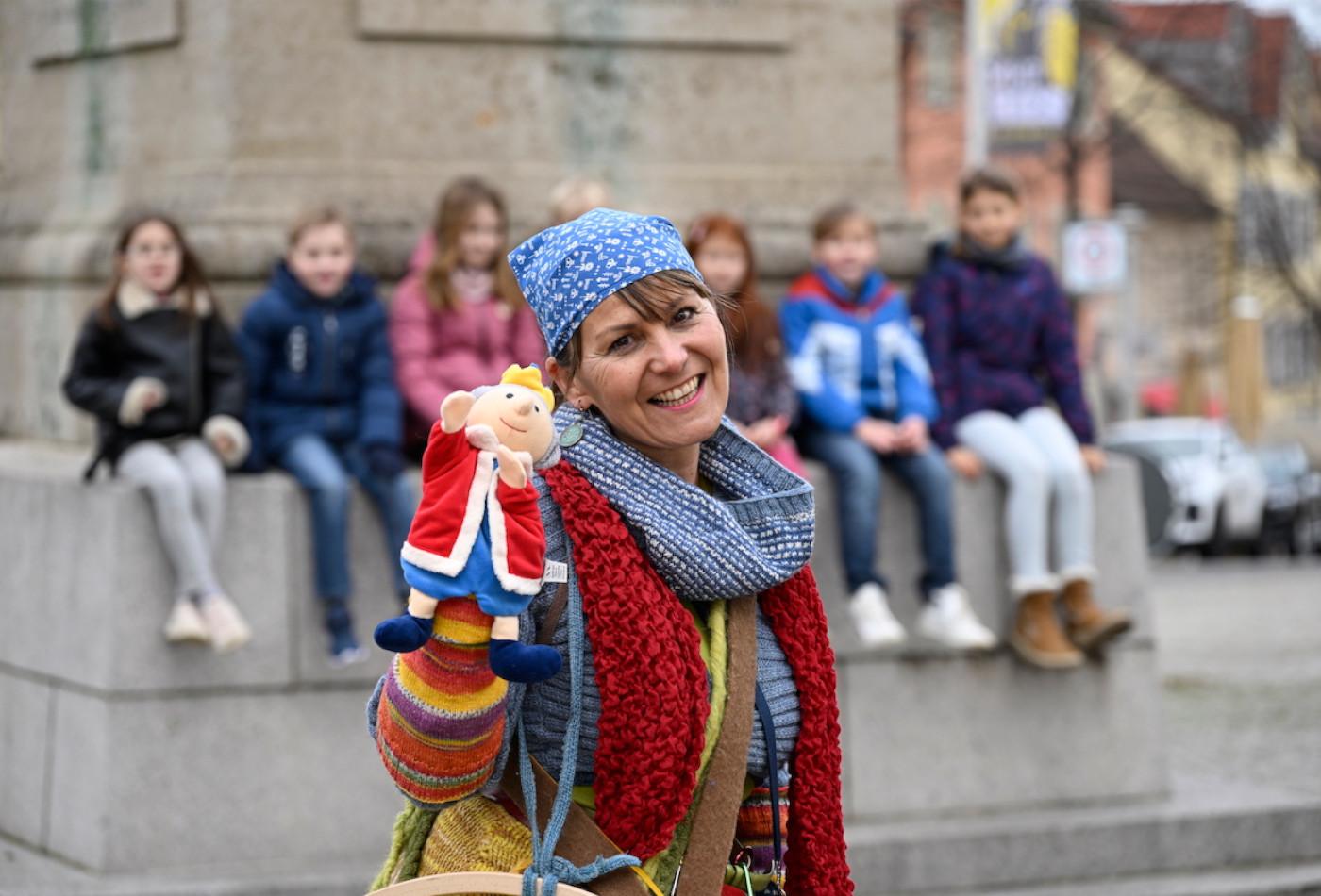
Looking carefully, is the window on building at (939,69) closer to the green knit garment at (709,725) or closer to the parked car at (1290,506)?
the parked car at (1290,506)

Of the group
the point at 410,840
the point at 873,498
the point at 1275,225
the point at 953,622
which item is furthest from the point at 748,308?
the point at 1275,225

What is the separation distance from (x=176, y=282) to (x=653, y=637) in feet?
13.2

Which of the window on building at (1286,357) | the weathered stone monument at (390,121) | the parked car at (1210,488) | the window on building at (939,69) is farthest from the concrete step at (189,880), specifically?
the window on building at (1286,357)

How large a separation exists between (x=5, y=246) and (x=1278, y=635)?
31.0 ft

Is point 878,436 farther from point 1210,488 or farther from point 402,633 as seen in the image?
point 1210,488

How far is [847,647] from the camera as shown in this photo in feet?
23.5

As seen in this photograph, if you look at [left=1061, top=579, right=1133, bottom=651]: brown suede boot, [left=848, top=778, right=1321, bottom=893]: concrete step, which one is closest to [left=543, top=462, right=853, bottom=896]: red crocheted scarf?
[left=848, top=778, right=1321, bottom=893]: concrete step

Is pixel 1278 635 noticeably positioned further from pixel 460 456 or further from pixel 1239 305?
pixel 1239 305

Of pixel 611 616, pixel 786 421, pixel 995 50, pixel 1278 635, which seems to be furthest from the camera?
pixel 995 50

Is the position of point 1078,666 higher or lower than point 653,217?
lower

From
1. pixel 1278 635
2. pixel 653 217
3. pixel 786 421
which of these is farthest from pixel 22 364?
pixel 1278 635

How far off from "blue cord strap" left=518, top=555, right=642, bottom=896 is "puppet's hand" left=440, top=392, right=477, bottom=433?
13.6 inches

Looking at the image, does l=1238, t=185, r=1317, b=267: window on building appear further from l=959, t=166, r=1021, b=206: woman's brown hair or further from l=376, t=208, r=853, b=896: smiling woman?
l=376, t=208, r=853, b=896: smiling woman

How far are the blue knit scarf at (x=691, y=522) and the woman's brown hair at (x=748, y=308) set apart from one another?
12.0 ft
